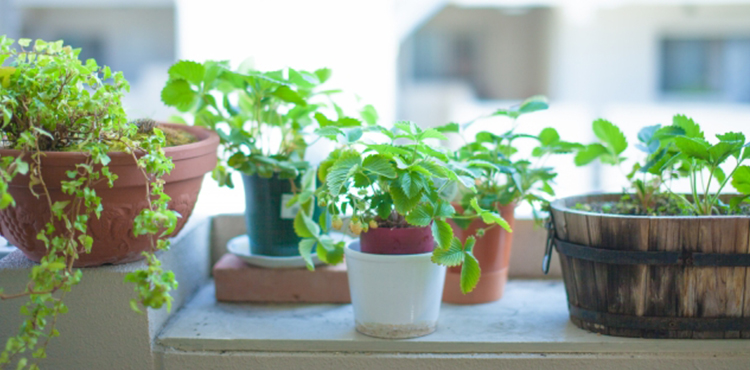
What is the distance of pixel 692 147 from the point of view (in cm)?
86

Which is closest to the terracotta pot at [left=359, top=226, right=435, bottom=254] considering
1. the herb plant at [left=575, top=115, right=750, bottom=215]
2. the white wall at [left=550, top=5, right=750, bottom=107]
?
the herb plant at [left=575, top=115, right=750, bottom=215]

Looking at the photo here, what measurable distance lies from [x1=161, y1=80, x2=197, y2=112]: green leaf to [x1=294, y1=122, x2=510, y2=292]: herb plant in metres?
0.29

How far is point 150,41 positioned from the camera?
1191 centimetres

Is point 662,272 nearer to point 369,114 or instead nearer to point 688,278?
point 688,278

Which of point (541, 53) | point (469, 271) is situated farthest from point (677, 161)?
point (541, 53)

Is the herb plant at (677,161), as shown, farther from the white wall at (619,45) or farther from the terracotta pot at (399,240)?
the white wall at (619,45)

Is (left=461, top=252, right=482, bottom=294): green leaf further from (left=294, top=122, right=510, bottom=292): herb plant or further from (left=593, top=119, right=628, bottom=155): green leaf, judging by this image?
(left=593, top=119, right=628, bottom=155): green leaf

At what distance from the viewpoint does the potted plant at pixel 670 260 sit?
0.85 metres

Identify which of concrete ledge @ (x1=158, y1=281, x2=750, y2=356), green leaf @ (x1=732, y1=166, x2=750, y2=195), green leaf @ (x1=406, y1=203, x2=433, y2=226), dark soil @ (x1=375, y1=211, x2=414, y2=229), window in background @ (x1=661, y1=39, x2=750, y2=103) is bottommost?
concrete ledge @ (x1=158, y1=281, x2=750, y2=356)

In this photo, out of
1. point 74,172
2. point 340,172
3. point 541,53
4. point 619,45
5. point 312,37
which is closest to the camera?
point 74,172

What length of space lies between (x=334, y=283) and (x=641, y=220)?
550 millimetres

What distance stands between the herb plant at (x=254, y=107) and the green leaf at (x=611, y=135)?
40 centimetres

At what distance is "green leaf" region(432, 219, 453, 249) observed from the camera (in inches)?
32.6

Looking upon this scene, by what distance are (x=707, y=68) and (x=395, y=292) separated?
1254 centimetres
